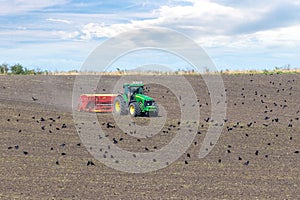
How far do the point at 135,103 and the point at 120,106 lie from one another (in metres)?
1.00

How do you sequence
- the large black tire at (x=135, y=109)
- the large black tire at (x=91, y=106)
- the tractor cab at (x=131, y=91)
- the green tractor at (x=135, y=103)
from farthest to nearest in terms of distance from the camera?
the large black tire at (x=91, y=106) < the tractor cab at (x=131, y=91) < the green tractor at (x=135, y=103) < the large black tire at (x=135, y=109)

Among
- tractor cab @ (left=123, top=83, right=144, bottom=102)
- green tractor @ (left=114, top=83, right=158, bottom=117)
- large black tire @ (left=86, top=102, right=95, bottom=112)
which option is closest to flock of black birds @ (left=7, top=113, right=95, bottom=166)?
large black tire @ (left=86, top=102, right=95, bottom=112)

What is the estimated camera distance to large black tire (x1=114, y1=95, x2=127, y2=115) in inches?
1125

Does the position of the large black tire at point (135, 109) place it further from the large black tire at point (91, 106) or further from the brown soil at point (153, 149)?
the large black tire at point (91, 106)

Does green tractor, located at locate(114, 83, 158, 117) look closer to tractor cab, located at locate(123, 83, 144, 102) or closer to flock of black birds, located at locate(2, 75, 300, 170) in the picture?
tractor cab, located at locate(123, 83, 144, 102)

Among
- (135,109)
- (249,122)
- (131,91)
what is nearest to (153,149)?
(135,109)

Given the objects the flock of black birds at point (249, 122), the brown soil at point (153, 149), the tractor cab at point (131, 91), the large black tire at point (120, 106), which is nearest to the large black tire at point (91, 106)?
the brown soil at point (153, 149)

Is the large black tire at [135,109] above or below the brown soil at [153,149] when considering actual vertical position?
above

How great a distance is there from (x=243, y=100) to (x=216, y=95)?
10.3ft

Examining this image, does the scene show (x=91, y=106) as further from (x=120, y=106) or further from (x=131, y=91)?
(x=131, y=91)

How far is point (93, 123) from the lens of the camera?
85.5 feet

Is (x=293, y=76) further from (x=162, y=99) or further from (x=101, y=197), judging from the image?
(x=101, y=197)

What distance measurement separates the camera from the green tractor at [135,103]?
92.2ft

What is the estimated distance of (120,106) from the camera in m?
28.6
